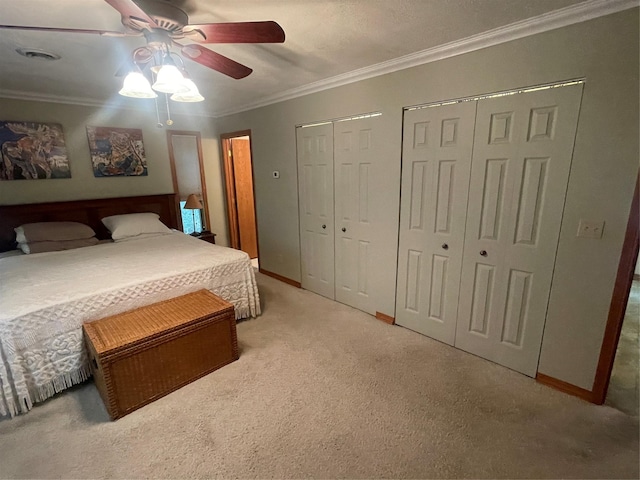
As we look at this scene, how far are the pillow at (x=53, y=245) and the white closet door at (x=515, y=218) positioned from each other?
12.1 feet

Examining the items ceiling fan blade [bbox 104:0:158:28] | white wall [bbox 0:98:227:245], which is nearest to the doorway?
white wall [bbox 0:98:227:245]

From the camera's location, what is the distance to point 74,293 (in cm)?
195

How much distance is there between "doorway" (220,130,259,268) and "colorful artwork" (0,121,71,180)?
1.84 m

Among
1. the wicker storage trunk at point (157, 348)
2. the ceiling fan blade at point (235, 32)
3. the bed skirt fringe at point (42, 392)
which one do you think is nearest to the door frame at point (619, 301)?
the ceiling fan blade at point (235, 32)

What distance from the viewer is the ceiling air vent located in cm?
197

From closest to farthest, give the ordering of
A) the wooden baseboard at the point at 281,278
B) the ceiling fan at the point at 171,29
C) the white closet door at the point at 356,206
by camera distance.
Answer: the ceiling fan at the point at 171,29 → the white closet door at the point at 356,206 → the wooden baseboard at the point at 281,278

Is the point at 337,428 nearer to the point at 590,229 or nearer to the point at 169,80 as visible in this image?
the point at 590,229

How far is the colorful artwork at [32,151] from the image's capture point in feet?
9.78

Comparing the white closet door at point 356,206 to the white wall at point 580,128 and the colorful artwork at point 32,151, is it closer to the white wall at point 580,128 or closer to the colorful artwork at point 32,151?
the white wall at point 580,128

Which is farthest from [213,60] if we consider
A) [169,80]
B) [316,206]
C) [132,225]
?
[132,225]

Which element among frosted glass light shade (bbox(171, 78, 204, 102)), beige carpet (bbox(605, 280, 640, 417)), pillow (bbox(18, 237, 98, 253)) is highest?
frosted glass light shade (bbox(171, 78, 204, 102))

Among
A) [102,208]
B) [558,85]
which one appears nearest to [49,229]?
[102,208]

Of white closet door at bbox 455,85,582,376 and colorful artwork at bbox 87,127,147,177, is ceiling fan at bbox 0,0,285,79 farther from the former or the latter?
colorful artwork at bbox 87,127,147,177

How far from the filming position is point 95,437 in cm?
165
